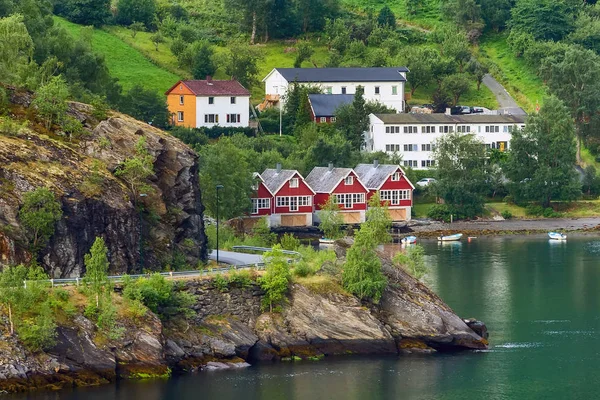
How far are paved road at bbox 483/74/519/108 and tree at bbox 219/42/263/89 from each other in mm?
25782

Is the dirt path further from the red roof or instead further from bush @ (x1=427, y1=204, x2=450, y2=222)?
the red roof

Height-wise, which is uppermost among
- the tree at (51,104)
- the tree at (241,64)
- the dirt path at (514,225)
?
the tree at (241,64)

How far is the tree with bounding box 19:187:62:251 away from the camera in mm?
66125

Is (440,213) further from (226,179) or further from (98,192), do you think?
(98,192)

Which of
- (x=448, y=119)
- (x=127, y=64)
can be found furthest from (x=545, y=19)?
(x=127, y=64)

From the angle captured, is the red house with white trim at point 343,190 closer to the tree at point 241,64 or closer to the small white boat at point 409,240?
the small white boat at point 409,240

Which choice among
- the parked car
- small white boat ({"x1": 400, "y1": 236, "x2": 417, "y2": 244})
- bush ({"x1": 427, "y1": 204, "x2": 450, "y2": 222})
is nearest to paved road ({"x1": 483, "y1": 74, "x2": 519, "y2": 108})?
the parked car

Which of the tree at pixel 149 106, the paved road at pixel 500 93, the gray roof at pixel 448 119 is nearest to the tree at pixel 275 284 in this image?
the tree at pixel 149 106

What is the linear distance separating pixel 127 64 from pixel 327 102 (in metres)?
20.3

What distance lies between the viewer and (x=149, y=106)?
130000 mm

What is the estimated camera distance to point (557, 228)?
126 meters

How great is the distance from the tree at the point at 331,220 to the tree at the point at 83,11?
4305 cm

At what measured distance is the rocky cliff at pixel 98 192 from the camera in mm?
67688

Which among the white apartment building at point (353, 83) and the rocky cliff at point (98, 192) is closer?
the rocky cliff at point (98, 192)
